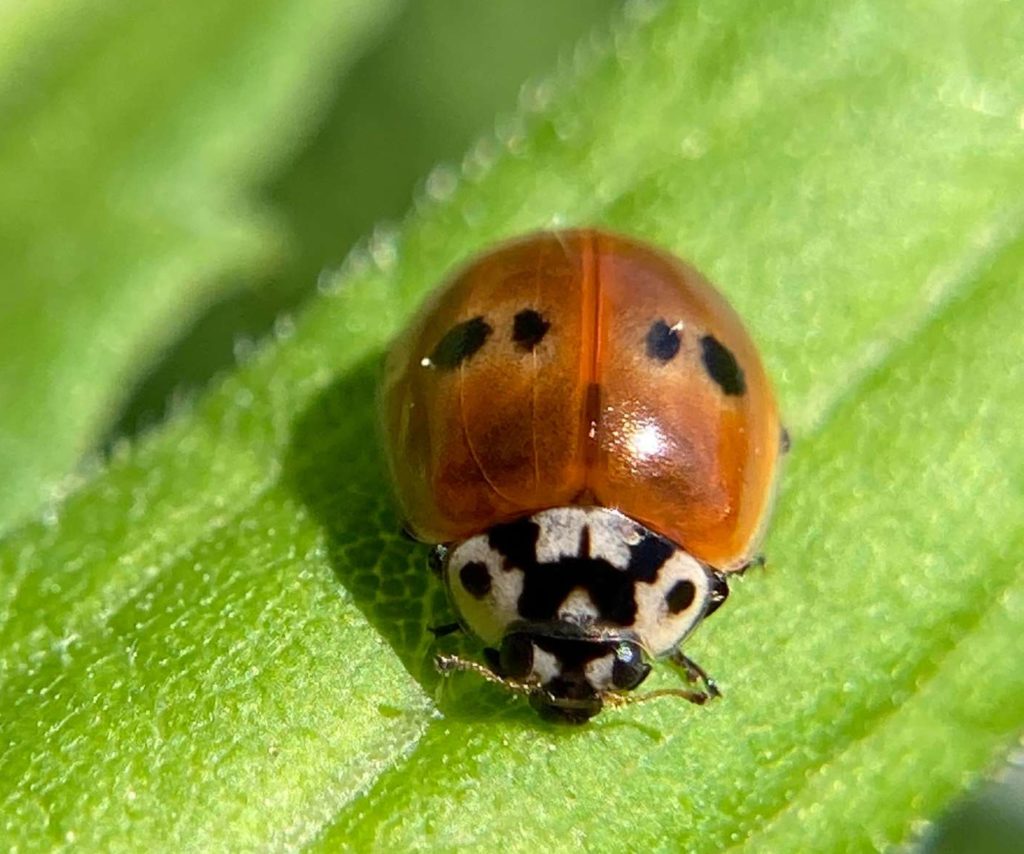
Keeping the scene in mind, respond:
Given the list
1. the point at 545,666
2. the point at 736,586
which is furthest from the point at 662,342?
the point at 545,666

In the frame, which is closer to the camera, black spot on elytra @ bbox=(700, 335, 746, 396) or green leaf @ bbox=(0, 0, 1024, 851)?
green leaf @ bbox=(0, 0, 1024, 851)

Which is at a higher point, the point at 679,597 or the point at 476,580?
the point at 679,597

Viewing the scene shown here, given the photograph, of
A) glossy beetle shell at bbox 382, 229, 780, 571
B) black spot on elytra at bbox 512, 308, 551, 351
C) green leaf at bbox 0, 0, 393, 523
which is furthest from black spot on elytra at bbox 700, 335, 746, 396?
green leaf at bbox 0, 0, 393, 523

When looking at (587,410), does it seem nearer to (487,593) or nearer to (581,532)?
(581,532)

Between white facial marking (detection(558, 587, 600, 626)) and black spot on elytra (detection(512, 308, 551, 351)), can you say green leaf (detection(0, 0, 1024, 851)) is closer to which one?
white facial marking (detection(558, 587, 600, 626))

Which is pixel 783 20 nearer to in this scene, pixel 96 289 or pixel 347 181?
pixel 96 289

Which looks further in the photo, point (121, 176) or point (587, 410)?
point (121, 176)

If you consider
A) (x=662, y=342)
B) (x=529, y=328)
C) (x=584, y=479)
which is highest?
(x=662, y=342)
